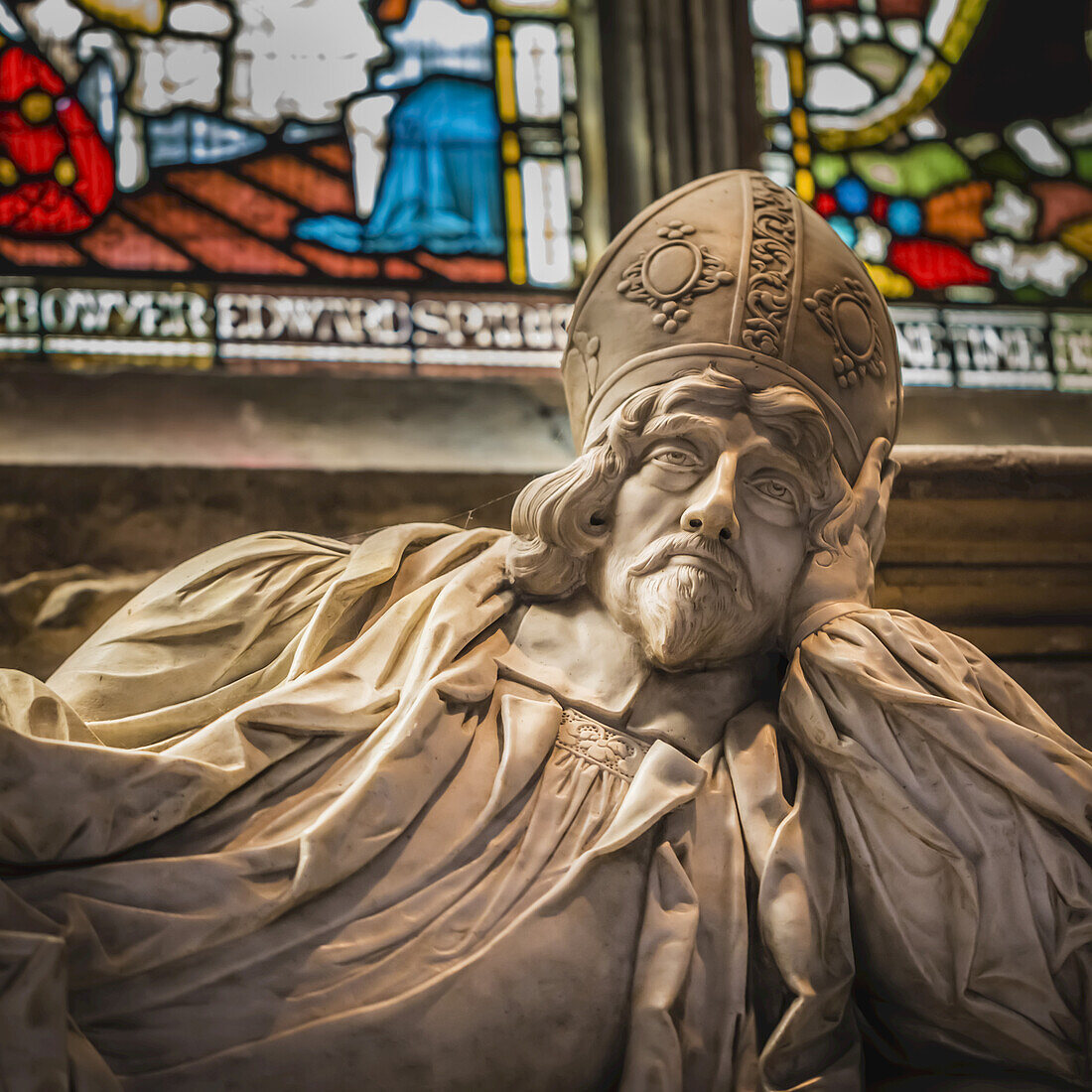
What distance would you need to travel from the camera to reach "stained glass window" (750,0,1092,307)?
234 inches

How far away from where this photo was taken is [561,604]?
10.7ft

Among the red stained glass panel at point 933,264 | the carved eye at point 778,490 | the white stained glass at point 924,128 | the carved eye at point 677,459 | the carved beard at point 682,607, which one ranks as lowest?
the red stained glass panel at point 933,264

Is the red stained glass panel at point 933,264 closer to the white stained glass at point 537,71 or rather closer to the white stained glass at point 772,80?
the white stained glass at point 772,80

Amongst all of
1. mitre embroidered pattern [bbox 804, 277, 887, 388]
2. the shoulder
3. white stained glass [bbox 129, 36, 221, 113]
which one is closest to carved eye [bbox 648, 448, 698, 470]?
mitre embroidered pattern [bbox 804, 277, 887, 388]

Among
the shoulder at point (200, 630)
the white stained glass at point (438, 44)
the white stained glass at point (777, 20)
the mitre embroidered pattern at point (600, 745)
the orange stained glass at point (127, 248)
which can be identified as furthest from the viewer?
the white stained glass at point (777, 20)

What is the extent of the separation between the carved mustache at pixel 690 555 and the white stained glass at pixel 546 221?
269cm

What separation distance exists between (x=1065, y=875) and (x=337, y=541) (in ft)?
5.43

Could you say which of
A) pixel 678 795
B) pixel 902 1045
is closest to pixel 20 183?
pixel 678 795

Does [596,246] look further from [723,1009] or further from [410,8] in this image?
[723,1009]

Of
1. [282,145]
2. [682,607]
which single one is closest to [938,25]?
[282,145]

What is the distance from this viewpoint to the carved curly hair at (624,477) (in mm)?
3154

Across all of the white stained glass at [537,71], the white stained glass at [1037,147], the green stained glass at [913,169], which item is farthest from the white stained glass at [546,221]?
the white stained glass at [1037,147]

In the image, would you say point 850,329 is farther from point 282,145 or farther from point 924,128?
point 924,128

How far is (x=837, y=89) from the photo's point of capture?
19.9 feet
